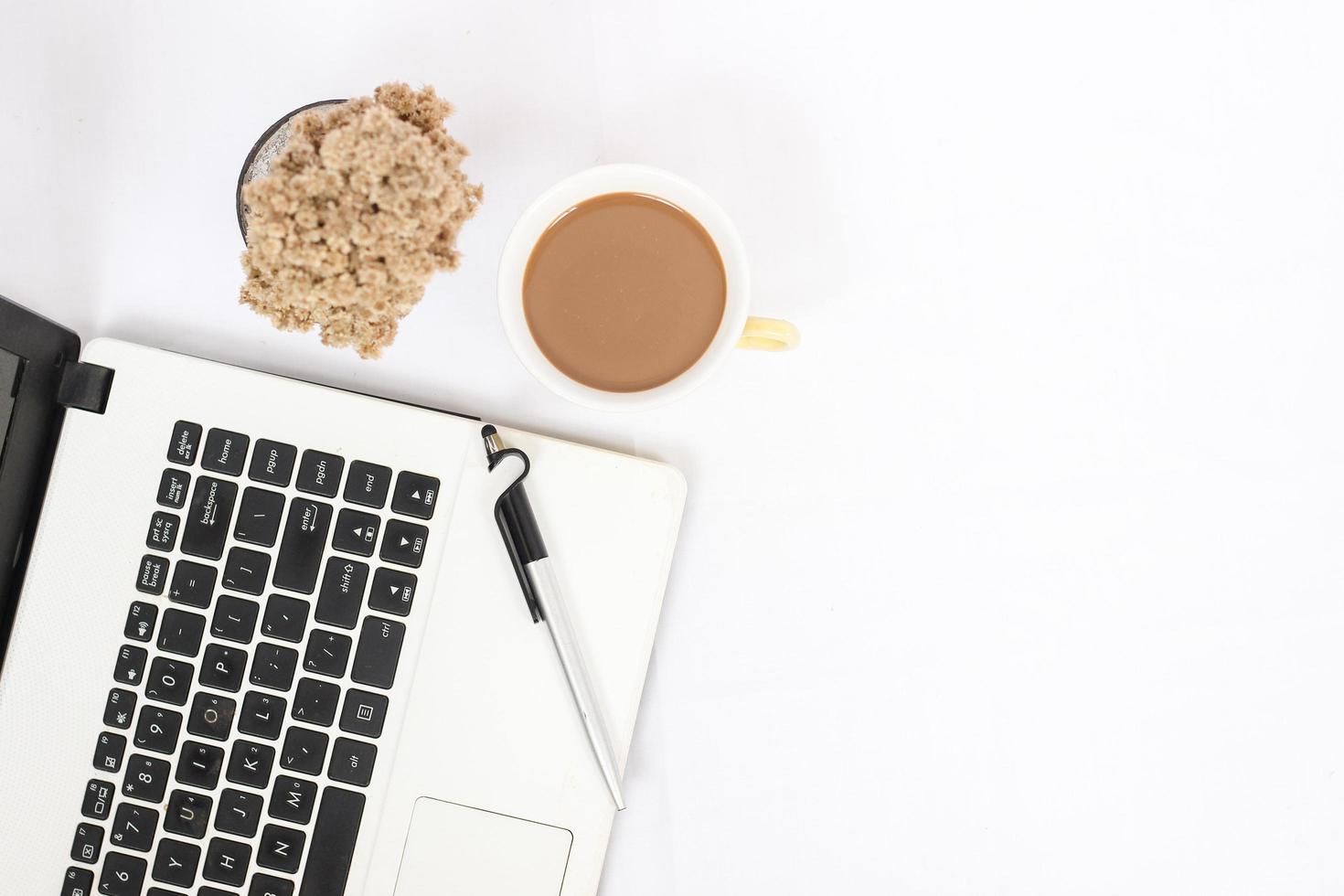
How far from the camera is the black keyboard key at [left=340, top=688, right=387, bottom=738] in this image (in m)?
0.64

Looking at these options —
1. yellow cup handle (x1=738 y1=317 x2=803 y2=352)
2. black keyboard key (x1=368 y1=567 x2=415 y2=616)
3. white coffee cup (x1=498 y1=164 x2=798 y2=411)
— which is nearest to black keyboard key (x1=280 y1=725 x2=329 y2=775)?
black keyboard key (x1=368 y1=567 x2=415 y2=616)

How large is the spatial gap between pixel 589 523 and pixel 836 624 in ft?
0.76

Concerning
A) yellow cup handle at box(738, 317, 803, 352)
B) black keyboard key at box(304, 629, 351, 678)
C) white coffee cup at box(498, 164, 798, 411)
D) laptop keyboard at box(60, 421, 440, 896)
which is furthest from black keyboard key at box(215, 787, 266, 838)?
yellow cup handle at box(738, 317, 803, 352)

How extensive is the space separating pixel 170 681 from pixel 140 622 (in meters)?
0.05

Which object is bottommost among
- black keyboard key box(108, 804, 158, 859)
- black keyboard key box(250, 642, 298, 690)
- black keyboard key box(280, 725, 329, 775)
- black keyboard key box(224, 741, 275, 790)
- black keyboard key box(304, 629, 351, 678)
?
black keyboard key box(108, 804, 158, 859)

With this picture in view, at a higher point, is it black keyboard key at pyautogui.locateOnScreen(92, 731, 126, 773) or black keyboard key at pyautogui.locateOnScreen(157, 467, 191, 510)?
black keyboard key at pyautogui.locateOnScreen(157, 467, 191, 510)

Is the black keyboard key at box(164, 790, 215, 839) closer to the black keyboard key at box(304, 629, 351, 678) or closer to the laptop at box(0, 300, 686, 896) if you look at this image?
the laptop at box(0, 300, 686, 896)

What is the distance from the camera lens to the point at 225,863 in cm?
64

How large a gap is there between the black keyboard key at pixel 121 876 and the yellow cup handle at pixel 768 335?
0.58m

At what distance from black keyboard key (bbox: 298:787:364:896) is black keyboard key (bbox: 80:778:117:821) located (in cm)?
15

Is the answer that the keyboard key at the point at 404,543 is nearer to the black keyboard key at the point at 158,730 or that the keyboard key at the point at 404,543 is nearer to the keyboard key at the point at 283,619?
the keyboard key at the point at 283,619

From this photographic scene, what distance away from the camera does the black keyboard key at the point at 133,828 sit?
0.64 metres

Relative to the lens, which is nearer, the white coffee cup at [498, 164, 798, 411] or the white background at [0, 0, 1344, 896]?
the white coffee cup at [498, 164, 798, 411]

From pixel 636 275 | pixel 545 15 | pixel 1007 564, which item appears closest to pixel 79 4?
pixel 545 15
